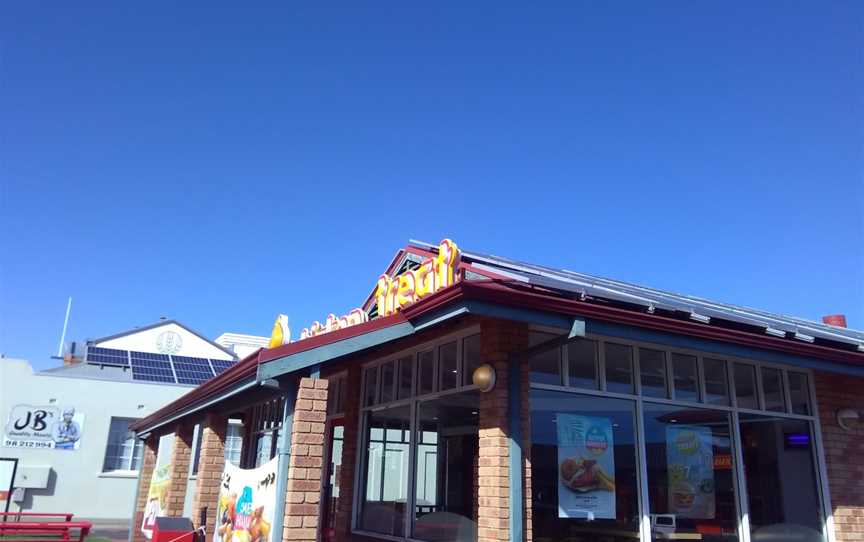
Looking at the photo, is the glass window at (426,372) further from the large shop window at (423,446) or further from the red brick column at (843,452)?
the red brick column at (843,452)

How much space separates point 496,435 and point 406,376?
2487mm

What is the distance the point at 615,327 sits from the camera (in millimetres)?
5742

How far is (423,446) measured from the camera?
7.54 m

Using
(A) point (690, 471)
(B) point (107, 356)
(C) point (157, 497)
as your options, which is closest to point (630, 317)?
(A) point (690, 471)

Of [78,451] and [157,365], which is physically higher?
[157,365]

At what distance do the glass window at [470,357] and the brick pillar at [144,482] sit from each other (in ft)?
29.4

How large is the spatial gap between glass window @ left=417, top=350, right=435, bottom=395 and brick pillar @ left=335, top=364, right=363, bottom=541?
70.6 inches

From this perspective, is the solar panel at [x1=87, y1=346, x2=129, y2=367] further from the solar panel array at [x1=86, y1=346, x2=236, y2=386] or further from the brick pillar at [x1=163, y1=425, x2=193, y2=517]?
the brick pillar at [x1=163, y1=425, x2=193, y2=517]

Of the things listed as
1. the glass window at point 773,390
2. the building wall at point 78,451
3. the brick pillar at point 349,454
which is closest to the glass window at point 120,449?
the building wall at point 78,451

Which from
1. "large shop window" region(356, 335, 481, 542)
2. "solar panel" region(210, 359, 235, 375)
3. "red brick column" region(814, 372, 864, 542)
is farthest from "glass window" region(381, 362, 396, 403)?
"solar panel" region(210, 359, 235, 375)

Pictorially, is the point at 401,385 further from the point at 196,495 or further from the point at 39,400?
the point at 39,400

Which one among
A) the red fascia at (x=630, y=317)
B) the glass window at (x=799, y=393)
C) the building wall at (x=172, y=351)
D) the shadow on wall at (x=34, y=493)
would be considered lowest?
the shadow on wall at (x=34, y=493)

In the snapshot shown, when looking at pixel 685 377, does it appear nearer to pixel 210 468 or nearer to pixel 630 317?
pixel 630 317

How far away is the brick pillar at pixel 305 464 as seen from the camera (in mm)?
5430
